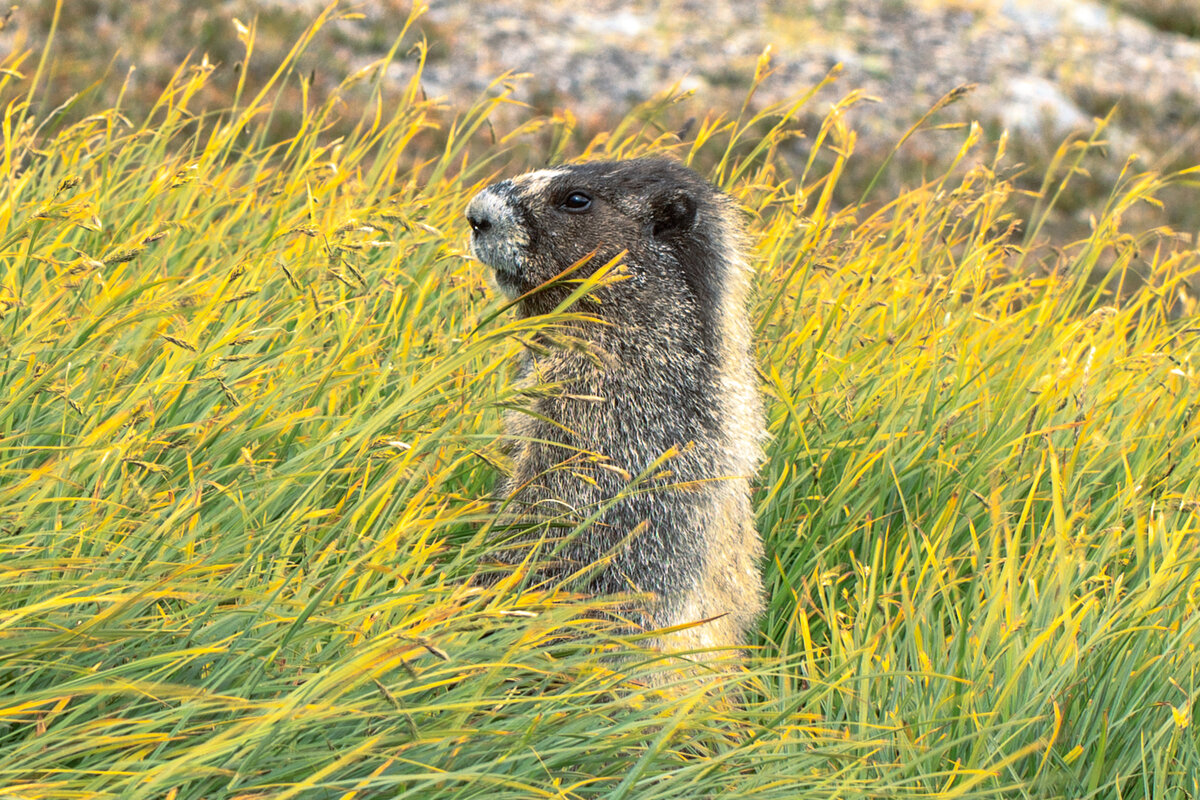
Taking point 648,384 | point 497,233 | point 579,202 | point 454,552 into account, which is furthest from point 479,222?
point 454,552

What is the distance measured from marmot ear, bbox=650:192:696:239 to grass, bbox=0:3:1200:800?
55 centimetres

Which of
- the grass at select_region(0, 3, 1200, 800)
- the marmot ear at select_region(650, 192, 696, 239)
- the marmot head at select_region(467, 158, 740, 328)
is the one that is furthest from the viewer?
the marmot ear at select_region(650, 192, 696, 239)

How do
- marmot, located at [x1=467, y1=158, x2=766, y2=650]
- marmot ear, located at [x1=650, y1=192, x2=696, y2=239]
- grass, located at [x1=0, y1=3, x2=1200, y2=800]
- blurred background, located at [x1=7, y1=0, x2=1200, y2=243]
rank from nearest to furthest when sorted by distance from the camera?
grass, located at [x1=0, y1=3, x2=1200, y2=800], marmot, located at [x1=467, y1=158, x2=766, y2=650], marmot ear, located at [x1=650, y1=192, x2=696, y2=239], blurred background, located at [x1=7, y1=0, x2=1200, y2=243]

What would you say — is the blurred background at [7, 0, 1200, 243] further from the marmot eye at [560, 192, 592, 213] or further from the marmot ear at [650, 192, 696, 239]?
the marmot ear at [650, 192, 696, 239]

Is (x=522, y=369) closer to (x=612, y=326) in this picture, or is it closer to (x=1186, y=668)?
(x=612, y=326)

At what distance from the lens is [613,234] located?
418cm

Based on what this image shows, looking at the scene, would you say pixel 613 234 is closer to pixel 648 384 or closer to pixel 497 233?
pixel 497 233

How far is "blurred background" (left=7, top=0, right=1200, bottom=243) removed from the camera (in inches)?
648

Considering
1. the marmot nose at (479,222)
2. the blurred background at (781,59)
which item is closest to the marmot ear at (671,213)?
the marmot nose at (479,222)

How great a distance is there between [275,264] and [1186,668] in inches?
123

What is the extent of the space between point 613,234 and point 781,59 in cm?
1693

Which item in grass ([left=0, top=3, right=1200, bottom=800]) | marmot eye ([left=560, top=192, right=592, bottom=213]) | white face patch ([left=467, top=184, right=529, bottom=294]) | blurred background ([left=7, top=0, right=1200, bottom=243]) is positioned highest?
marmot eye ([left=560, top=192, right=592, bottom=213])

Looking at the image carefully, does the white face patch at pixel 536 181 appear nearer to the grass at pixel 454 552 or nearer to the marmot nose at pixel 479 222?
the marmot nose at pixel 479 222

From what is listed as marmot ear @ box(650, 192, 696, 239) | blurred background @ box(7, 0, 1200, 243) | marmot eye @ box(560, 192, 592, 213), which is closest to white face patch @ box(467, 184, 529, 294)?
marmot eye @ box(560, 192, 592, 213)
